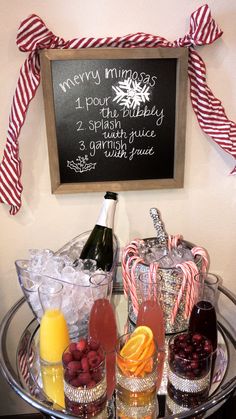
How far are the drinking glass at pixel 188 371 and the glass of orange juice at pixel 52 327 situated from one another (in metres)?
0.25

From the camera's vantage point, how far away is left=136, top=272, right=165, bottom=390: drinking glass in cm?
97

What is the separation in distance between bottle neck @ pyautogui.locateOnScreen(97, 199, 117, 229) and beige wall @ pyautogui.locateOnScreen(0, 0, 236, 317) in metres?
0.10

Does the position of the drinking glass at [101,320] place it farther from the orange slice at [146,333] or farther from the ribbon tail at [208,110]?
the ribbon tail at [208,110]

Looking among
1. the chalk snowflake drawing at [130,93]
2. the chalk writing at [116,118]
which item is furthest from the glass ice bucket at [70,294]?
the chalk snowflake drawing at [130,93]

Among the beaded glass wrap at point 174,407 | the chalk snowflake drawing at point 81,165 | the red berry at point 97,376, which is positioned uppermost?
the chalk snowflake drawing at point 81,165

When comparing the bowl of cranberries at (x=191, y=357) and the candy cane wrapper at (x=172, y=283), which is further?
the candy cane wrapper at (x=172, y=283)

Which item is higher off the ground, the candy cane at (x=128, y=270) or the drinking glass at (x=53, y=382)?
the candy cane at (x=128, y=270)

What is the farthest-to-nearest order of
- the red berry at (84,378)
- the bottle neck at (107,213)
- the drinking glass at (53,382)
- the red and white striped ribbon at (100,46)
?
the bottle neck at (107,213), the red and white striped ribbon at (100,46), the drinking glass at (53,382), the red berry at (84,378)

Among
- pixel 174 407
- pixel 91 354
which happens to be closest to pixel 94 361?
pixel 91 354

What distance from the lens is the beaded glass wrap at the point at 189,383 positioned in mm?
857

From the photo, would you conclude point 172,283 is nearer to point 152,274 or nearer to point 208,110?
point 152,274

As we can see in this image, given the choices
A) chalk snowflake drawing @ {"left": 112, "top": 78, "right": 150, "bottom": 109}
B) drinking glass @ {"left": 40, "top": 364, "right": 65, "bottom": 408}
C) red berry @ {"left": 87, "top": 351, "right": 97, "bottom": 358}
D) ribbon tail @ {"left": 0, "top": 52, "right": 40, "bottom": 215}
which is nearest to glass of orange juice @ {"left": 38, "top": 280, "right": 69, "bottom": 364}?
drinking glass @ {"left": 40, "top": 364, "right": 65, "bottom": 408}

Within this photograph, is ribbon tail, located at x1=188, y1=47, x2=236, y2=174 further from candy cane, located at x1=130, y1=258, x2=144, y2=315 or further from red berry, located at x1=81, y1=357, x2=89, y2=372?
red berry, located at x1=81, y1=357, x2=89, y2=372

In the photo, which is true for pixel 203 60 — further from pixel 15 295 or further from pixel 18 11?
pixel 15 295
